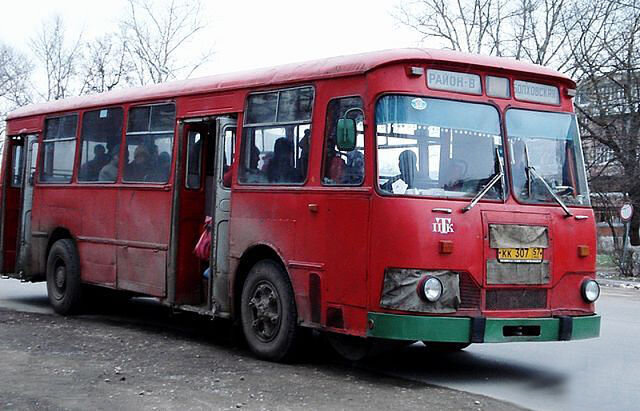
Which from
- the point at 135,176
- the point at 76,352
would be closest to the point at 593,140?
the point at 135,176

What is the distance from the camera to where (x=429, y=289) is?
8.52 m

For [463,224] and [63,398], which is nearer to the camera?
[63,398]

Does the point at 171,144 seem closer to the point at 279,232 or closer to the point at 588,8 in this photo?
the point at 279,232

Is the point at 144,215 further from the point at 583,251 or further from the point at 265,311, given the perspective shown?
the point at 583,251

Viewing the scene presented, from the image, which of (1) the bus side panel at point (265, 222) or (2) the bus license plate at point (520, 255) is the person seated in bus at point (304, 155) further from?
(2) the bus license plate at point (520, 255)

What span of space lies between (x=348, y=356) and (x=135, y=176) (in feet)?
14.7

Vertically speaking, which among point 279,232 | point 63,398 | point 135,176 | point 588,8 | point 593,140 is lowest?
point 63,398

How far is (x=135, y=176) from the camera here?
41.7ft

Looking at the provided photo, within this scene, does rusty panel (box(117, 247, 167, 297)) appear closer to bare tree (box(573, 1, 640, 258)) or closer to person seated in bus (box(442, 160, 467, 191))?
person seated in bus (box(442, 160, 467, 191))

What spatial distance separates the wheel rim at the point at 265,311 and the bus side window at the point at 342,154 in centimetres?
138

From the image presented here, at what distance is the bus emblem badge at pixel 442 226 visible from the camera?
862 centimetres

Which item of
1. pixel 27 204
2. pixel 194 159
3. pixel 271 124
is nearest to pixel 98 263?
pixel 194 159

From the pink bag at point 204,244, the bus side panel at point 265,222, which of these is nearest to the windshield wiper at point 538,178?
the bus side panel at point 265,222

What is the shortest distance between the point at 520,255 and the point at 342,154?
1.90 m
